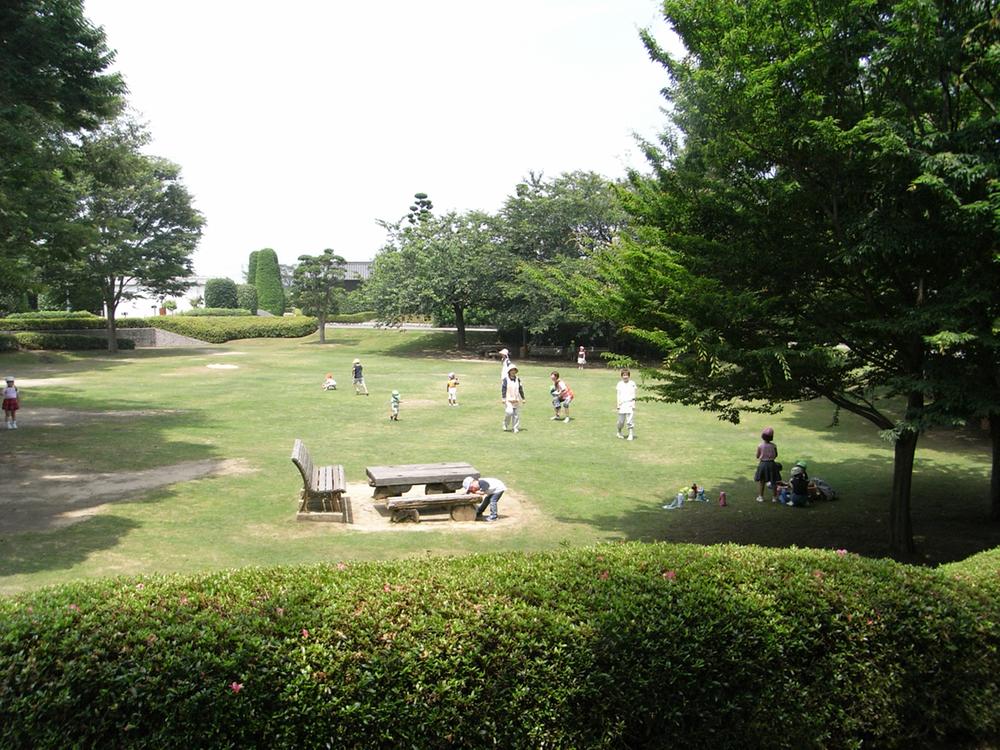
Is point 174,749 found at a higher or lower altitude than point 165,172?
lower

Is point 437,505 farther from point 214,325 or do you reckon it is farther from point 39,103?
point 214,325

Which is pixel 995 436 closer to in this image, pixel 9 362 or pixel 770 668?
pixel 770 668

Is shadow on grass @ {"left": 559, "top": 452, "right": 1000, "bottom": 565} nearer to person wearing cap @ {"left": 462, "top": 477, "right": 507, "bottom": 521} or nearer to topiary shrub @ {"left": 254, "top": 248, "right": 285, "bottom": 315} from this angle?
person wearing cap @ {"left": 462, "top": 477, "right": 507, "bottom": 521}

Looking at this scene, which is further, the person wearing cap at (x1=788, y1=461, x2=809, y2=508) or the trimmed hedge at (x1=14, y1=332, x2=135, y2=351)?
the trimmed hedge at (x1=14, y1=332, x2=135, y2=351)

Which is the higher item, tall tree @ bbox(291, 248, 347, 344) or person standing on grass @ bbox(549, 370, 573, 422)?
tall tree @ bbox(291, 248, 347, 344)

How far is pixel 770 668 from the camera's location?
17.3 ft

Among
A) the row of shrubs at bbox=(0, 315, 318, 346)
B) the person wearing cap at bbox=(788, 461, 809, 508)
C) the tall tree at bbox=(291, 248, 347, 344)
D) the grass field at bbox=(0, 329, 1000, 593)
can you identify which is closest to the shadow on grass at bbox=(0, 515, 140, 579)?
the grass field at bbox=(0, 329, 1000, 593)

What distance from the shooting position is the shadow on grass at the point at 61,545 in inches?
383

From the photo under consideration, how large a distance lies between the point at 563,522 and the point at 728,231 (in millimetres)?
5320

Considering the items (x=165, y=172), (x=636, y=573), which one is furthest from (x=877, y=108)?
(x=165, y=172)

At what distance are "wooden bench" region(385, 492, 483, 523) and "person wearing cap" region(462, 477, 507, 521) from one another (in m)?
0.09

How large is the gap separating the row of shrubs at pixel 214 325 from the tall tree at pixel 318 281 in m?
1.91

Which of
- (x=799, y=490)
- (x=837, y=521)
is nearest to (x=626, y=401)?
(x=799, y=490)

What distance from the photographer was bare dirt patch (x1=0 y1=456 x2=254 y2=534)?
12.0 metres
